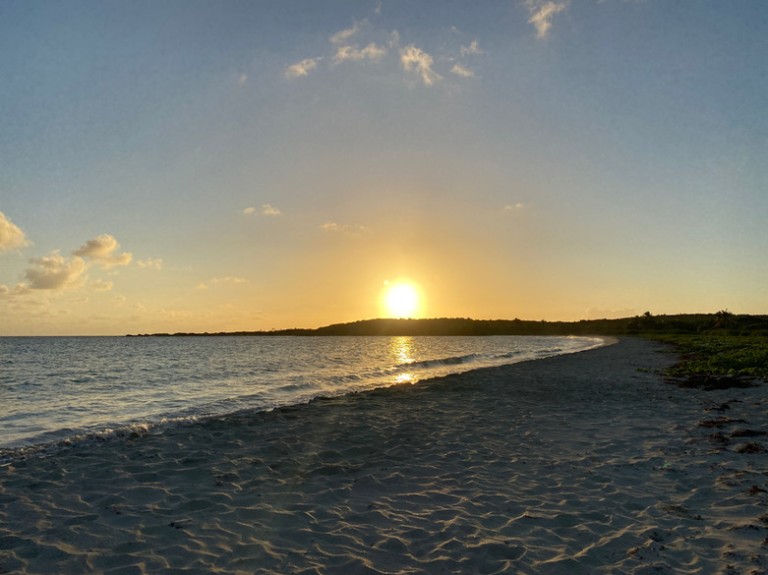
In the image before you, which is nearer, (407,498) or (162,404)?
(407,498)

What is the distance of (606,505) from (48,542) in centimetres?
906

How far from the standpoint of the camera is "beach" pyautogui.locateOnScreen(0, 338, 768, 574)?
6922 millimetres

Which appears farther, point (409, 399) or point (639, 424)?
point (409, 399)

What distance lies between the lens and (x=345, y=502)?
9312 millimetres

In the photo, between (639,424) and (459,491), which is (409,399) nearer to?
(639,424)

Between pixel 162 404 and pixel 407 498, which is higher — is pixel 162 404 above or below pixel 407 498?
below

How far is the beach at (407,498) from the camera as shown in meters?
6.92

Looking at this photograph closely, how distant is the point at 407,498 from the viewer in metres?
9.48

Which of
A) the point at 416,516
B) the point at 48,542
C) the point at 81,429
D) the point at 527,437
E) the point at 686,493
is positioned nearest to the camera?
the point at 48,542

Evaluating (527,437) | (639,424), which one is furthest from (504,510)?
(639,424)

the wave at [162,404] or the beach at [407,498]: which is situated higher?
the beach at [407,498]

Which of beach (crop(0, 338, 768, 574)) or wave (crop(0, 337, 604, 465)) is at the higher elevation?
beach (crop(0, 338, 768, 574))

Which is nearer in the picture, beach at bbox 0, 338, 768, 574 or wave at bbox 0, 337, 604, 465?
beach at bbox 0, 338, 768, 574

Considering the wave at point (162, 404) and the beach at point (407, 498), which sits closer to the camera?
the beach at point (407, 498)
